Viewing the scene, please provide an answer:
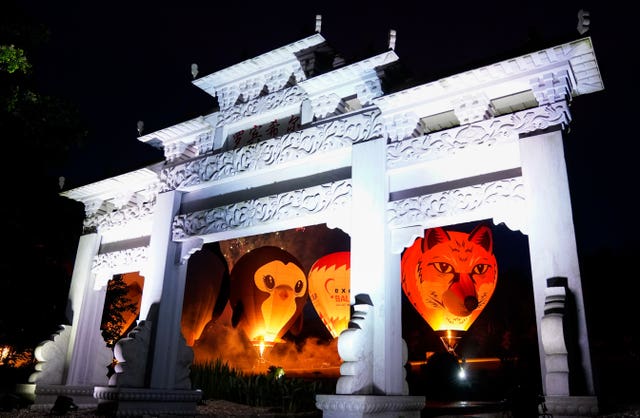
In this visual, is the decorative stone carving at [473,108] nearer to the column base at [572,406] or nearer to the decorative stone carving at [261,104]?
the decorative stone carving at [261,104]

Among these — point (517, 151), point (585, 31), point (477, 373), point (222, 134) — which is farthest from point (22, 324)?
point (477, 373)

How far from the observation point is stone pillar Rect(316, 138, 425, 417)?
17.4ft

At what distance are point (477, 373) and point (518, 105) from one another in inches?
628

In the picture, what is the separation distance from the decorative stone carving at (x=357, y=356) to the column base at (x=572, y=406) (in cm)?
184

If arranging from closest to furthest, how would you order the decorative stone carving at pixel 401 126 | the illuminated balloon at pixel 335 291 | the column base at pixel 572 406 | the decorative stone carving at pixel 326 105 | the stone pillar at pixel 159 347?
the column base at pixel 572 406 < the decorative stone carving at pixel 401 126 < the stone pillar at pixel 159 347 < the decorative stone carving at pixel 326 105 < the illuminated balloon at pixel 335 291

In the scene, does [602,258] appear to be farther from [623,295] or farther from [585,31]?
[585,31]

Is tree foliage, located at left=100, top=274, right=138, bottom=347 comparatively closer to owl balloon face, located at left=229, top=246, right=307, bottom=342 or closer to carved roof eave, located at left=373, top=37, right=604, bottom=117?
owl balloon face, located at left=229, top=246, right=307, bottom=342

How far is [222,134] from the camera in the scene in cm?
839

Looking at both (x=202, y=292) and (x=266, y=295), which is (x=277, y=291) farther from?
(x=202, y=292)

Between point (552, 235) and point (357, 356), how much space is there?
226cm

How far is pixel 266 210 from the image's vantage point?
7188 millimetres

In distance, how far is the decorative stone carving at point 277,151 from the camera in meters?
6.77

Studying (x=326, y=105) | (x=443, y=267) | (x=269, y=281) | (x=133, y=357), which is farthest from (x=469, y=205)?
(x=269, y=281)

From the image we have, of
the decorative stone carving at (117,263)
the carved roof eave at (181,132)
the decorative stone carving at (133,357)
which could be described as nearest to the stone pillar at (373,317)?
the decorative stone carving at (133,357)
